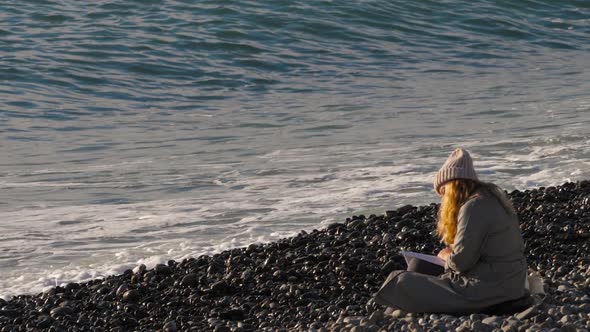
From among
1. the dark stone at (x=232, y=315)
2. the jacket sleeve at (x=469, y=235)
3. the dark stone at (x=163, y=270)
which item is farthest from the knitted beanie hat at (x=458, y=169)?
the dark stone at (x=163, y=270)

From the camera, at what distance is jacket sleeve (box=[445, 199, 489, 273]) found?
582cm

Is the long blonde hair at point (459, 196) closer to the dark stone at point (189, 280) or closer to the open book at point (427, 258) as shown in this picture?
the open book at point (427, 258)

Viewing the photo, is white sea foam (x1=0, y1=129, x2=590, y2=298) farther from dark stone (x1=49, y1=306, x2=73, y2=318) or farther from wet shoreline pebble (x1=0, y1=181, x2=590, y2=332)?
dark stone (x1=49, y1=306, x2=73, y2=318)

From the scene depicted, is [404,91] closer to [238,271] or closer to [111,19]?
[111,19]

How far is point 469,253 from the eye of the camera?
5.90 metres

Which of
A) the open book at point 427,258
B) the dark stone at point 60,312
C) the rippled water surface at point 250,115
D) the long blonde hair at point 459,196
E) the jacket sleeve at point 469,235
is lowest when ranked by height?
the rippled water surface at point 250,115

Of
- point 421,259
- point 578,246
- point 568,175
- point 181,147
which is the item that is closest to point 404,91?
point 181,147

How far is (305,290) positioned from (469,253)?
1.60m

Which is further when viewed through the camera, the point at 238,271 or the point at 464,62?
the point at 464,62

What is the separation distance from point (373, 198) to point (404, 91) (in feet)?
27.8

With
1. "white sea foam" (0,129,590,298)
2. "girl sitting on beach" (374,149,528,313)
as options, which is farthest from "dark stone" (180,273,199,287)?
"girl sitting on beach" (374,149,528,313)

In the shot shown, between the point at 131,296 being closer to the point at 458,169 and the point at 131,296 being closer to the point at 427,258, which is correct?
the point at 427,258

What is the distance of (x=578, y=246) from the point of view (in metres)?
7.95

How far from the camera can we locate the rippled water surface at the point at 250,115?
10.3 metres
